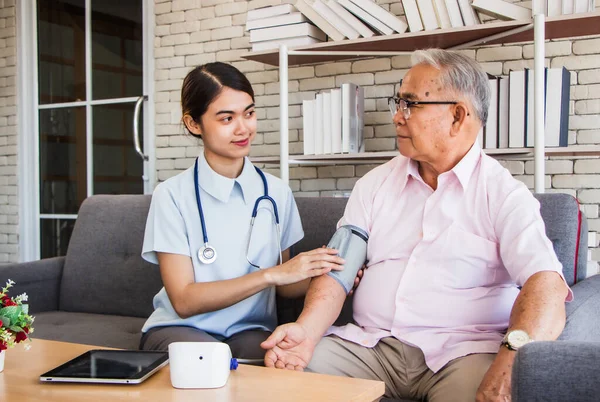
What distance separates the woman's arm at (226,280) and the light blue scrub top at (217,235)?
47 millimetres

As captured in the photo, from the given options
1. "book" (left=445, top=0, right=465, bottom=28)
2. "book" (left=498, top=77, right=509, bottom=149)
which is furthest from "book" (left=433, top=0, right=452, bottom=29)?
"book" (left=498, top=77, right=509, bottom=149)

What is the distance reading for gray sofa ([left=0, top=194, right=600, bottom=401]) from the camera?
195cm

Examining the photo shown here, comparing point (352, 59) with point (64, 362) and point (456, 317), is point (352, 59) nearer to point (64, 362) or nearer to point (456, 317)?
point (456, 317)

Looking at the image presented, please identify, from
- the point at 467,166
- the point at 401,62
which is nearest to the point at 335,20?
the point at 401,62

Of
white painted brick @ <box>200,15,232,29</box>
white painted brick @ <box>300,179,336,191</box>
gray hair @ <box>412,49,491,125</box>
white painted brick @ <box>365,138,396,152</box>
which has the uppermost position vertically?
white painted brick @ <box>200,15,232,29</box>

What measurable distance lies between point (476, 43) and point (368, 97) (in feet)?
2.19

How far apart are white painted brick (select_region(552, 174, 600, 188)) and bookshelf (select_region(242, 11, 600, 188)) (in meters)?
0.16

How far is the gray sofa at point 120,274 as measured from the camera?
1947 mm

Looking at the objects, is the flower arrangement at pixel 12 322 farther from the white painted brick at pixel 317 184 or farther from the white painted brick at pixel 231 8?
the white painted brick at pixel 231 8

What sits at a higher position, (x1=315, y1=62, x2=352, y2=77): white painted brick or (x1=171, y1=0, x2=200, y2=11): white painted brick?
(x1=171, y1=0, x2=200, y2=11): white painted brick

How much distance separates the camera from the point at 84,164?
461 centimetres

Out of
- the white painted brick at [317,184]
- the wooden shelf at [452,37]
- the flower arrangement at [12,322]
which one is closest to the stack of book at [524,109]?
the wooden shelf at [452,37]

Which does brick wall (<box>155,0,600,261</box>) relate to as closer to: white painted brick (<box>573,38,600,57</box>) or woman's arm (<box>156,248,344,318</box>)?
white painted brick (<box>573,38,600,57</box>)

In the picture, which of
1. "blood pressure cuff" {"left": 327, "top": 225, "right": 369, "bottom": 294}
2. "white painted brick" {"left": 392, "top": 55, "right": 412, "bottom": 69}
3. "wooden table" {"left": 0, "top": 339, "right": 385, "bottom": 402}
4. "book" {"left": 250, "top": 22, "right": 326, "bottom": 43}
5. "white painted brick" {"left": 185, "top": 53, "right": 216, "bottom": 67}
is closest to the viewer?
"wooden table" {"left": 0, "top": 339, "right": 385, "bottom": 402}
